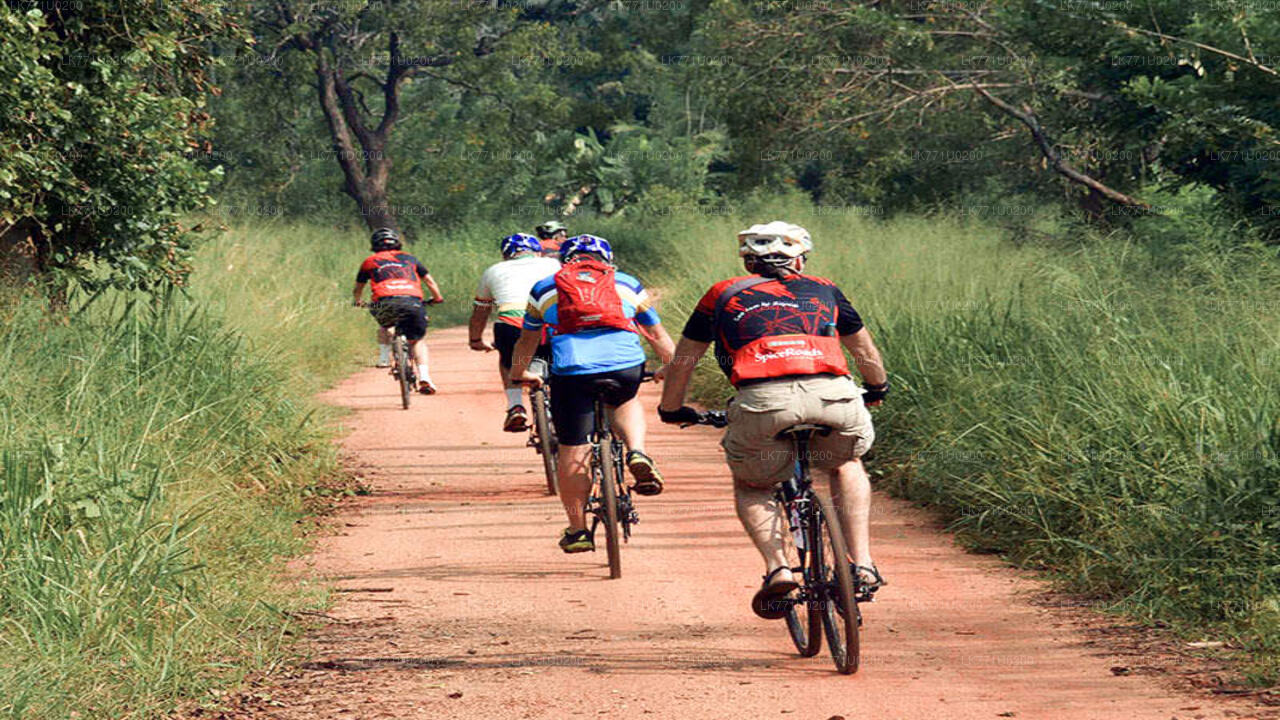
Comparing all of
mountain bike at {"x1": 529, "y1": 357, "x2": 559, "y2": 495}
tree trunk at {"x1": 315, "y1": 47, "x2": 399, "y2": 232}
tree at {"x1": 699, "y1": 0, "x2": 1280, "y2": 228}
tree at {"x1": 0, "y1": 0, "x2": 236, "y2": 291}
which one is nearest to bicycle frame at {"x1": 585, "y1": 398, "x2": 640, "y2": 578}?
mountain bike at {"x1": 529, "y1": 357, "x2": 559, "y2": 495}

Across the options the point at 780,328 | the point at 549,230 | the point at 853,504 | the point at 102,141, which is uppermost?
the point at 102,141

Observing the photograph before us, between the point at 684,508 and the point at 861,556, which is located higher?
the point at 861,556

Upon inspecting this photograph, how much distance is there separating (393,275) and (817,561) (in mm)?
10675

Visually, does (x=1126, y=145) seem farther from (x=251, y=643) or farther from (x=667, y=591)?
(x=251, y=643)

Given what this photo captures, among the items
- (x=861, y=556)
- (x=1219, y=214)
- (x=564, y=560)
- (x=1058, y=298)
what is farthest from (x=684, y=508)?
(x=1219, y=214)

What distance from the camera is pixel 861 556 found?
6117 mm

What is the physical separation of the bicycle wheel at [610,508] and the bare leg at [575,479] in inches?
6.7

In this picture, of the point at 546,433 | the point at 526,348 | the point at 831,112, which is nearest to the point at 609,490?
the point at 526,348

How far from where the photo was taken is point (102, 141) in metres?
10.8

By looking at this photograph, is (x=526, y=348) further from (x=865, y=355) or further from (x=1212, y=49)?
(x=1212, y=49)

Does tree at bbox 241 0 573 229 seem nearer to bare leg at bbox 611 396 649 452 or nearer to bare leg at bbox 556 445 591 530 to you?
bare leg at bbox 611 396 649 452

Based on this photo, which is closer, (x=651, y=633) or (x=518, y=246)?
(x=651, y=633)

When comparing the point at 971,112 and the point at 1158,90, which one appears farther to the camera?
the point at 971,112

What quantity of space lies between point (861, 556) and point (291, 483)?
5.22 meters
